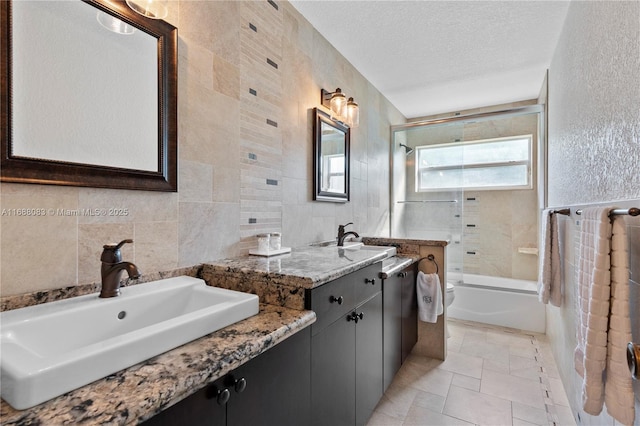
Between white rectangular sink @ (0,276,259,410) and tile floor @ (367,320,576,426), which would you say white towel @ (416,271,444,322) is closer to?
tile floor @ (367,320,576,426)

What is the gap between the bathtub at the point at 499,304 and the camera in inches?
117

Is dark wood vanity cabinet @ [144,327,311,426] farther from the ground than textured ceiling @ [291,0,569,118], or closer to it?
closer to it

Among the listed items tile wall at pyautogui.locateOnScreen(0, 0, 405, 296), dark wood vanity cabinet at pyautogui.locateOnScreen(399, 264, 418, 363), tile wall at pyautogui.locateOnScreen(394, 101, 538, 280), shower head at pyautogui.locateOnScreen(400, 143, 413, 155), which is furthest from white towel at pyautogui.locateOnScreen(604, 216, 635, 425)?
shower head at pyautogui.locateOnScreen(400, 143, 413, 155)

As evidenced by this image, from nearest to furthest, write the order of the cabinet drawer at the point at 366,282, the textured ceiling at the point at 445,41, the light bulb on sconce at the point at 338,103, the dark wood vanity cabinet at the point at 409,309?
the cabinet drawer at the point at 366,282, the textured ceiling at the point at 445,41, the dark wood vanity cabinet at the point at 409,309, the light bulb on sconce at the point at 338,103

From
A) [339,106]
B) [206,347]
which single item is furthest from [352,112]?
[206,347]

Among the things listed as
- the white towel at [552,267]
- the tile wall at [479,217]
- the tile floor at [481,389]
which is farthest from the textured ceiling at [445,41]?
the tile floor at [481,389]

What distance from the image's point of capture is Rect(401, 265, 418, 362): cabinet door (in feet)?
7.07

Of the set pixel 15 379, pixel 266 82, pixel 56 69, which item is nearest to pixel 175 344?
→ pixel 15 379

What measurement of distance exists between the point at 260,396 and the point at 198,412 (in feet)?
0.73

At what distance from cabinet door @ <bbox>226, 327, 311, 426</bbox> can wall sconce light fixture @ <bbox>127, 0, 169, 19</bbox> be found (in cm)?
128

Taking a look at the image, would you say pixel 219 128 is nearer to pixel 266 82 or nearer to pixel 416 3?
pixel 266 82

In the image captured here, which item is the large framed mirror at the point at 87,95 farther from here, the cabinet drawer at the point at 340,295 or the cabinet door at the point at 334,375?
the cabinet door at the point at 334,375

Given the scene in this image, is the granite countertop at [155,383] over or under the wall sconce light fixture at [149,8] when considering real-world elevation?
under

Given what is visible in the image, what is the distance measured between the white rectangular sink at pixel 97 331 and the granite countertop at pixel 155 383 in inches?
0.8
